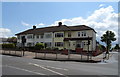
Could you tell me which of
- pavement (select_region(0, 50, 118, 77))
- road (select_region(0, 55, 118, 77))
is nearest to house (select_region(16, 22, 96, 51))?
pavement (select_region(0, 50, 118, 77))

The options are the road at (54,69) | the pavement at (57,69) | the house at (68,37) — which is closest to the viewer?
the pavement at (57,69)

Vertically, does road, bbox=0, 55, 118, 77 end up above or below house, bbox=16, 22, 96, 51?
below

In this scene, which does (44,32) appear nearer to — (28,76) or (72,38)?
(72,38)

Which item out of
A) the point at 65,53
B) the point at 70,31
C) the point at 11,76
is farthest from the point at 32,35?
the point at 11,76

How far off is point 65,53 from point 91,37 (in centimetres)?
1265

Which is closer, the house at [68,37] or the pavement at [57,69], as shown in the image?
the pavement at [57,69]

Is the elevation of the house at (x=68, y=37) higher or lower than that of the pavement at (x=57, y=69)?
higher

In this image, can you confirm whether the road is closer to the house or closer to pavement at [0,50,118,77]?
pavement at [0,50,118,77]

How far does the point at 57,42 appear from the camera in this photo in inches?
1987

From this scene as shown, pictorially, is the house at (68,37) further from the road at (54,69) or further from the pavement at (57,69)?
the road at (54,69)

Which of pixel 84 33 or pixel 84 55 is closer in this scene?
pixel 84 55

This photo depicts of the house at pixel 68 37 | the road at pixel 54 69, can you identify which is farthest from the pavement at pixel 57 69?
the house at pixel 68 37

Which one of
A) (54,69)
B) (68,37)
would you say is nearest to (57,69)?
(54,69)

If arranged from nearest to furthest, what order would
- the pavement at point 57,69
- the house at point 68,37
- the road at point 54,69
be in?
1. the pavement at point 57,69
2. the road at point 54,69
3. the house at point 68,37
